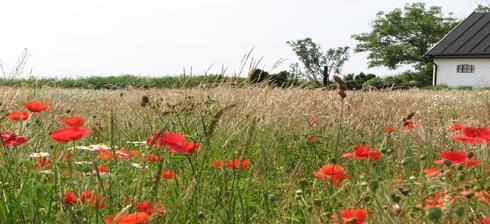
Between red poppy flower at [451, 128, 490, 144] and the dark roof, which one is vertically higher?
the dark roof

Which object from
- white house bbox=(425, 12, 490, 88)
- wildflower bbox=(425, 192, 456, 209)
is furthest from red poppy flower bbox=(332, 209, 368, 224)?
white house bbox=(425, 12, 490, 88)

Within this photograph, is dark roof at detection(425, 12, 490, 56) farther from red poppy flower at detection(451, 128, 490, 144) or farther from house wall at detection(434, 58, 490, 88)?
red poppy flower at detection(451, 128, 490, 144)

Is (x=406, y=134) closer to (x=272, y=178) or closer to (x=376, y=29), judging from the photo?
(x=272, y=178)

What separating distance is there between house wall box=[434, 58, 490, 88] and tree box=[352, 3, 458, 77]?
262 inches

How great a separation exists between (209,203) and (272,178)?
97cm

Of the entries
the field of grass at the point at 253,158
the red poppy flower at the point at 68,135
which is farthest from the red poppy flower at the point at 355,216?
the red poppy flower at the point at 68,135

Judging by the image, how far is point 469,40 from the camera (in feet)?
123

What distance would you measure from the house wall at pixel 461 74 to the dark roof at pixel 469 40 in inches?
30.0

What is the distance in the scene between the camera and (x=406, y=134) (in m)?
4.93

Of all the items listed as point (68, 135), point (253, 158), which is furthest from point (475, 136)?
point (253, 158)

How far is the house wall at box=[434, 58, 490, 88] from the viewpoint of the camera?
36.3m

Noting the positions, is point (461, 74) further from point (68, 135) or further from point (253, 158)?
point (68, 135)

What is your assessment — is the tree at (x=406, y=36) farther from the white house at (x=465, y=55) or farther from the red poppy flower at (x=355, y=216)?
the red poppy flower at (x=355, y=216)

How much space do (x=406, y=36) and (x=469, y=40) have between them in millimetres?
9804
